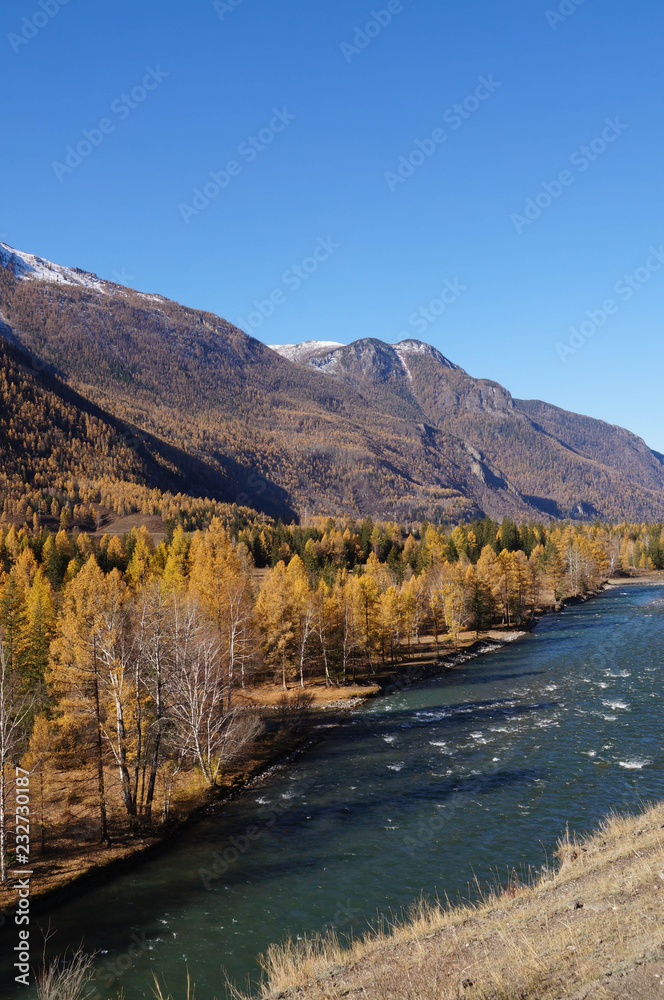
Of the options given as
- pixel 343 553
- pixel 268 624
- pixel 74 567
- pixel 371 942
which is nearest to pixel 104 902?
pixel 371 942

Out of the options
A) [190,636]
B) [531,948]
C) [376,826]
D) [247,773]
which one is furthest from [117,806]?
[531,948]

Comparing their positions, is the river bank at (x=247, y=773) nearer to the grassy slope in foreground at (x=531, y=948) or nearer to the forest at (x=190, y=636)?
the forest at (x=190, y=636)

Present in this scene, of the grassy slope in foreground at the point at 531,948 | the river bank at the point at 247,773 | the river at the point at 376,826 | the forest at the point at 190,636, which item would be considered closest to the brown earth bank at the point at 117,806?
the river bank at the point at 247,773

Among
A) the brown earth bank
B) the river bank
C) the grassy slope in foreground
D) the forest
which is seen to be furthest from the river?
the forest

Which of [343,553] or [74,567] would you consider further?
[343,553]

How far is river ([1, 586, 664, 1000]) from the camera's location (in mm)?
23594

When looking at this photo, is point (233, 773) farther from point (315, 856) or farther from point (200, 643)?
point (315, 856)

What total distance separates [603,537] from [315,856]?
6909 inches

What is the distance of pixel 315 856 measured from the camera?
29297mm

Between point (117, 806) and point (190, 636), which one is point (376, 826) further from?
point (190, 636)

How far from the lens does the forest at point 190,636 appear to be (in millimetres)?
33628

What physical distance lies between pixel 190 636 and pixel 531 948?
2787 cm

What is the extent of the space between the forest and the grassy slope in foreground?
17.1m

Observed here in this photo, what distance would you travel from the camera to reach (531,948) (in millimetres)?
14008
